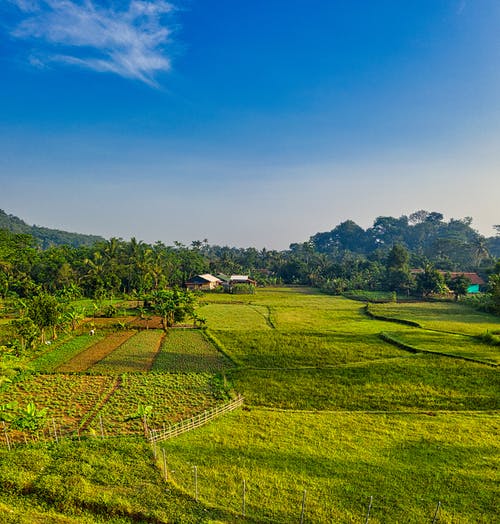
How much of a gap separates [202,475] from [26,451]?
820 centimetres

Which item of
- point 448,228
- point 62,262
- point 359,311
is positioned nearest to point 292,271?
point 359,311

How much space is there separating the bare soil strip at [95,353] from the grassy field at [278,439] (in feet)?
4.19

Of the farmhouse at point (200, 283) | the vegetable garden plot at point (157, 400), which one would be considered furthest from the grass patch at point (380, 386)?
the farmhouse at point (200, 283)

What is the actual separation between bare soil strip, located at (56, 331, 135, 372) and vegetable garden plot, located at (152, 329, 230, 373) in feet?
17.4

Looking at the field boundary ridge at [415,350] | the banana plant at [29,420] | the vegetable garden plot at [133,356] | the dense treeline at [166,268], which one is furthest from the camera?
the dense treeline at [166,268]

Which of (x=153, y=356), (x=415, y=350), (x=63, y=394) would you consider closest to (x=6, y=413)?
(x=63, y=394)

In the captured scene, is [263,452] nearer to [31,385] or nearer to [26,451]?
[26,451]

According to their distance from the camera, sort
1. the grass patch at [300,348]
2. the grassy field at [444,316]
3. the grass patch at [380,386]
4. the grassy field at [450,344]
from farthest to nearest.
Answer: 1. the grassy field at [444,316]
2. the grassy field at [450,344]
3. the grass patch at [300,348]
4. the grass patch at [380,386]

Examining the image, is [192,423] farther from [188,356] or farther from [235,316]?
[235,316]

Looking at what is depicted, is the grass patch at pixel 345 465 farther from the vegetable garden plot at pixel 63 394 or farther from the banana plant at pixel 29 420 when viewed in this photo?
the vegetable garden plot at pixel 63 394

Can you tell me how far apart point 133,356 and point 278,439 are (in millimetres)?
19552

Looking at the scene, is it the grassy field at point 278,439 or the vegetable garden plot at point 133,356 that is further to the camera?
the vegetable garden plot at point 133,356

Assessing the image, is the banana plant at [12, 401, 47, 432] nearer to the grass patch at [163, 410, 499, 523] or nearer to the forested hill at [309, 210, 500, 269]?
the grass patch at [163, 410, 499, 523]

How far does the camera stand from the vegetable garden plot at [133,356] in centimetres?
2944
